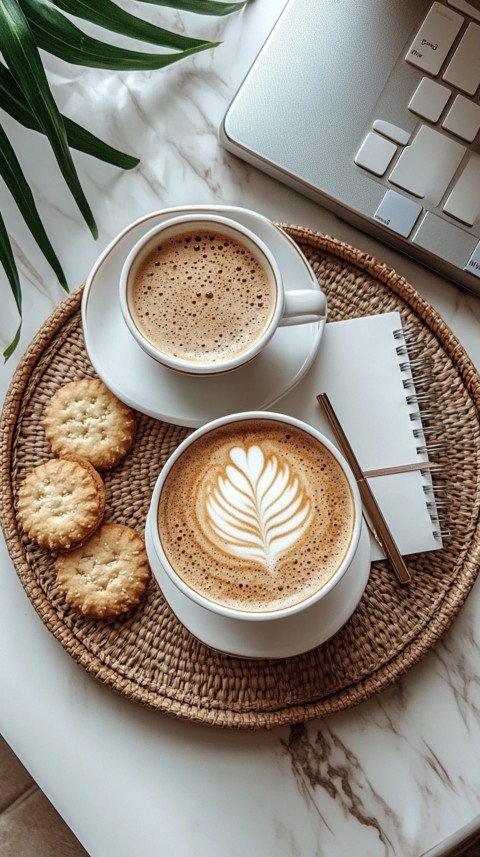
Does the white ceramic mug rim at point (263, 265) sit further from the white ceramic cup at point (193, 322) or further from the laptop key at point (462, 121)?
the laptop key at point (462, 121)

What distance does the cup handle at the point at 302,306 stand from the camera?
2.56ft

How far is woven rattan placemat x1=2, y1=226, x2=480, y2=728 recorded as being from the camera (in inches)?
33.1

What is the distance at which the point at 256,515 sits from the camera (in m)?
0.75

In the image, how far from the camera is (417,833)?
34.3 inches

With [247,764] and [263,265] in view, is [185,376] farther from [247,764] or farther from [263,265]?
[247,764]

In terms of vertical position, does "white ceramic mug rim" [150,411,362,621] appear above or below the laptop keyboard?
below

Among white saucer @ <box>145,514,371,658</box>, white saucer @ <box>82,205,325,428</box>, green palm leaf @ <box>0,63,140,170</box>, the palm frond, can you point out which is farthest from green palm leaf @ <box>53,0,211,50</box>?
white saucer @ <box>145,514,371,658</box>

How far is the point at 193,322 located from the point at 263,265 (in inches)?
3.8

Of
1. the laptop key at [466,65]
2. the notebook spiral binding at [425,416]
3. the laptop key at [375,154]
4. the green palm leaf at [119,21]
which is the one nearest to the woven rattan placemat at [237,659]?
the notebook spiral binding at [425,416]

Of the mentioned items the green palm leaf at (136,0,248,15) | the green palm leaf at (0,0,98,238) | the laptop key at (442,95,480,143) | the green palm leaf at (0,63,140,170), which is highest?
the laptop key at (442,95,480,143)

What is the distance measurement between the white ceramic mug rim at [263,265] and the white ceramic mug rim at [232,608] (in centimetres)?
6

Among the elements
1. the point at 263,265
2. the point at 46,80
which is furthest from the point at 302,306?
the point at 46,80

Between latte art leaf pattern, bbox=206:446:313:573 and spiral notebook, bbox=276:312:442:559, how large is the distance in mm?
116

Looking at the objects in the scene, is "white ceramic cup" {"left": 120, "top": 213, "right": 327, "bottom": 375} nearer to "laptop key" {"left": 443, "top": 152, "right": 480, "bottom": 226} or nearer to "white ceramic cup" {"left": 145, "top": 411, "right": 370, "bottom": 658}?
"white ceramic cup" {"left": 145, "top": 411, "right": 370, "bottom": 658}
